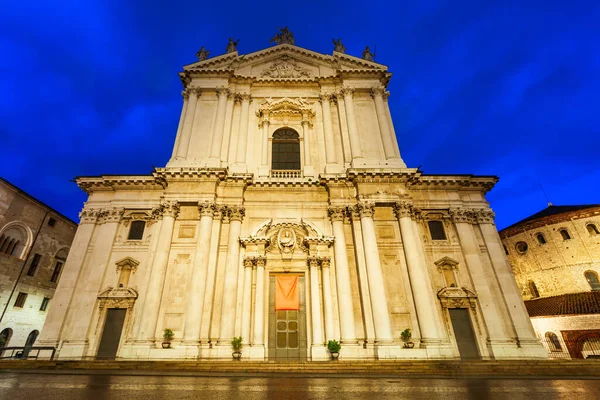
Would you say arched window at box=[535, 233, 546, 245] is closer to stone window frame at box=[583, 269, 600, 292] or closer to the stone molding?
stone window frame at box=[583, 269, 600, 292]

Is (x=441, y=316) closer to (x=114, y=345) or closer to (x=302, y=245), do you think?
(x=302, y=245)

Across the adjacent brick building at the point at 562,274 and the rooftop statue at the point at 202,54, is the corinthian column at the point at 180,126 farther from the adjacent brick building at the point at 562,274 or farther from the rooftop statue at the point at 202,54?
the adjacent brick building at the point at 562,274

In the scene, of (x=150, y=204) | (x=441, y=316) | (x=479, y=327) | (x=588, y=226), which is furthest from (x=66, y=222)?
(x=588, y=226)

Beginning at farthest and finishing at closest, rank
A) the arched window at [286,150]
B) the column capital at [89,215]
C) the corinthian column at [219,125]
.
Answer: the arched window at [286,150] < the corinthian column at [219,125] < the column capital at [89,215]

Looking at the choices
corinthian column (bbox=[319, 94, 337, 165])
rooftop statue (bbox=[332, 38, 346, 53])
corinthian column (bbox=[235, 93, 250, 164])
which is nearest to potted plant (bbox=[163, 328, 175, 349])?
corinthian column (bbox=[235, 93, 250, 164])

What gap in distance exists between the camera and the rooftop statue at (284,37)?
2364 centimetres

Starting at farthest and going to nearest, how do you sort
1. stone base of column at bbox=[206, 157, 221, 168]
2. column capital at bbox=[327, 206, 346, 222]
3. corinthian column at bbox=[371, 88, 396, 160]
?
corinthian column at bbox=[371, 88, 396, 160]
stone base of column at bbox=[206, 157, 221, 168]
column capital at bbox=[327, 206, 346, 222]

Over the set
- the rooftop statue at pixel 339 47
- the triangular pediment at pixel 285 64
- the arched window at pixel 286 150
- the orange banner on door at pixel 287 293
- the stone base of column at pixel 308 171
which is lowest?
the orange banner on door at pixel 287 293

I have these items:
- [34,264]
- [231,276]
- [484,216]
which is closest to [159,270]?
[231,276]

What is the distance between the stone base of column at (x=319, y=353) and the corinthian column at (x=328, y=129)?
34.1 feet

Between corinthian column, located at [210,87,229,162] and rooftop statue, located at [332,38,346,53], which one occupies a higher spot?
rooftop statue, located at [332,38,346,53]

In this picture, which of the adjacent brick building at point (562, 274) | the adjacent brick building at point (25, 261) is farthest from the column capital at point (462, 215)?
the adjacent brick building at point (25, 261)

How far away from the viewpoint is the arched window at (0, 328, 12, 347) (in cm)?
1994

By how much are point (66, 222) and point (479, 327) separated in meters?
32.3
